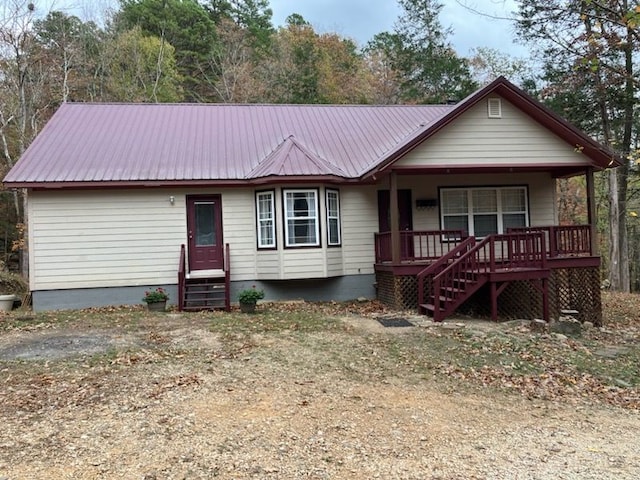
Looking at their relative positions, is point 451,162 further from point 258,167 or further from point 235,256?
point 235,256

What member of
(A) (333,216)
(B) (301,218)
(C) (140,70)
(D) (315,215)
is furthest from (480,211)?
(C) (140,70)

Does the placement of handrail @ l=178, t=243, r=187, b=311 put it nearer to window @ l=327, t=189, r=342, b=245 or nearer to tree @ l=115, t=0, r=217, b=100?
window @ l=327, t=189, r=342, b=245

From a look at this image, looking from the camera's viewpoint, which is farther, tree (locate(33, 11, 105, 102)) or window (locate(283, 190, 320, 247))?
tree (locate(33, 11, 105, 102))

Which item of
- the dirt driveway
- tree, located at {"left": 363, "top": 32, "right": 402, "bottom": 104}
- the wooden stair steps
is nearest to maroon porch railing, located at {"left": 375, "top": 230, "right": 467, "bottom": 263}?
the wooden stair steps

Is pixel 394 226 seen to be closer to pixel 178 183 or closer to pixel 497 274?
pixel 497 274

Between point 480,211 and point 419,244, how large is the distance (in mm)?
2326

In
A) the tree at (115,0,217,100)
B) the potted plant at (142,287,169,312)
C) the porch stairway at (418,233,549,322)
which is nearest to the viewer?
the porch stairway at (418,233,549,322)

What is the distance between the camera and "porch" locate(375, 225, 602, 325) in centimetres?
1007

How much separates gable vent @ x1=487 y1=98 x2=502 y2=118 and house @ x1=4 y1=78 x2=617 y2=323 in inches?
1.1

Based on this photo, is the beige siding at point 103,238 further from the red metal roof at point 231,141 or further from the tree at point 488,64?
the tree at point 488,64

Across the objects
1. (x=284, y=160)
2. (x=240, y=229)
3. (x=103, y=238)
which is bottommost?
(x=103, y=238)

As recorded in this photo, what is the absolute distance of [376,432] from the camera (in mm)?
4594

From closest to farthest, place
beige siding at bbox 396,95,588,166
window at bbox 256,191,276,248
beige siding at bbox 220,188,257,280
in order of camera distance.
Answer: beige siding at bbox 396,95,588,166, window at bbox 256,191,276,248, beige siding at bbox 220,188,257,280

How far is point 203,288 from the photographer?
11.7 meters
